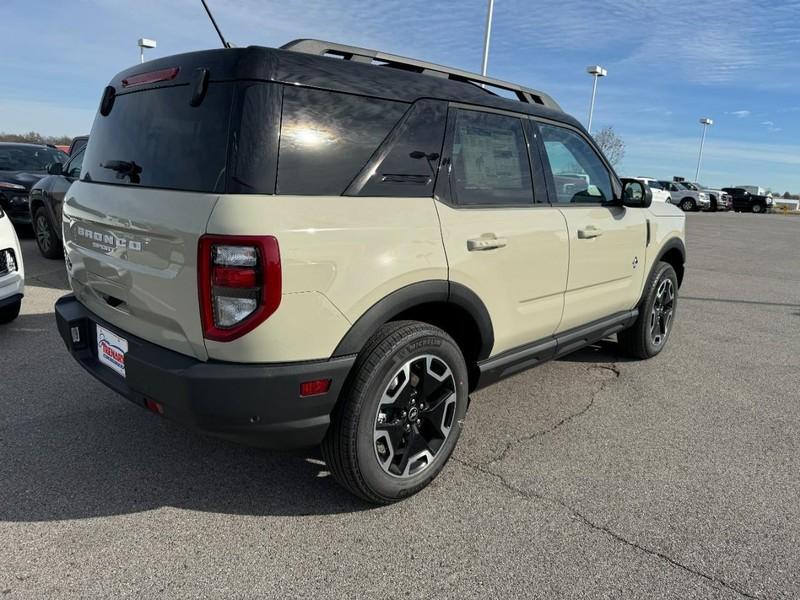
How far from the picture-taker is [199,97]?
2256 millimetres

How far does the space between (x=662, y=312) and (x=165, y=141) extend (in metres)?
4.17

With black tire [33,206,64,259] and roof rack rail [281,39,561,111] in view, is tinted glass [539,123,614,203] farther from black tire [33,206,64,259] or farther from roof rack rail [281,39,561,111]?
black tire [33,206,64,259]

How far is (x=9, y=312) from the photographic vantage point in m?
5.07

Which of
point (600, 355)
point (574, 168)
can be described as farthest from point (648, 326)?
point (574, 168)

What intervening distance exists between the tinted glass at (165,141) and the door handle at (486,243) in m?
1.19

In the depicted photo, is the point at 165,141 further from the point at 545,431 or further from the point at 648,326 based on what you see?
the point at 648,326

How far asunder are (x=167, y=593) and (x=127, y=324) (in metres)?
1.11

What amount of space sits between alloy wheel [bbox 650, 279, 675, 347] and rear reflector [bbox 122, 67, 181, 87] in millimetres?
3887

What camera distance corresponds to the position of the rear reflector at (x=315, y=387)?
222 cm

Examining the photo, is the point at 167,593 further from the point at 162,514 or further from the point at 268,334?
the point at 268,334

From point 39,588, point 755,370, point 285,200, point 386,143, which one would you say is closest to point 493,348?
point 386,143

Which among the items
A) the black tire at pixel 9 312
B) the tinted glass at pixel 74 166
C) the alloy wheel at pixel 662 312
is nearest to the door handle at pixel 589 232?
the alloy wheel at pixel 662 312

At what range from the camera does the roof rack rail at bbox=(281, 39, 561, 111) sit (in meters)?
2.45

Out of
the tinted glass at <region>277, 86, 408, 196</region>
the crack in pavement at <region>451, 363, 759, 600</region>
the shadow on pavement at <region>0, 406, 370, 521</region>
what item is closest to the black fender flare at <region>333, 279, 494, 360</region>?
the tinted glass at <region>277, 86, 408, 196</region>
